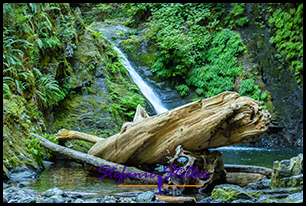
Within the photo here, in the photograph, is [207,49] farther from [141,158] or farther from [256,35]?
[141,158]

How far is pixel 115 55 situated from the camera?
11828 mm

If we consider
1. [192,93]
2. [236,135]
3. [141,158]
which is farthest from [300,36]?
[141,158]

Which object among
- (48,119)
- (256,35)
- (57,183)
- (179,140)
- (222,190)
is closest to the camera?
(222,190)

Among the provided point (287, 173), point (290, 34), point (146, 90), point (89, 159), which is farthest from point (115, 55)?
point (287, 173)

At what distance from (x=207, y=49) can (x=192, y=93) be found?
3376 millimetres

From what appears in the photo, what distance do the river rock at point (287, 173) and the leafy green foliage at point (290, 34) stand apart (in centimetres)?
1050

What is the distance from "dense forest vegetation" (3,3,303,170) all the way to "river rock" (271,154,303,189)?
13.8 ft

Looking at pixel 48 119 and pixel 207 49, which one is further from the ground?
pixel 207 49

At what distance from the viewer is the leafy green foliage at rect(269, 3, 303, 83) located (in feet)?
39.2

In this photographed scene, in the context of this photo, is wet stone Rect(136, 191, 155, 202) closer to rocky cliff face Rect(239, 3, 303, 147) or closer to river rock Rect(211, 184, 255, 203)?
river rock Rect(211, 184, 255, 203)

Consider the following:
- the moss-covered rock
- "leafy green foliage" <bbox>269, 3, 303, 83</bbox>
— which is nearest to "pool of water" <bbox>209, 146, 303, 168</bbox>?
the moss-covered rock

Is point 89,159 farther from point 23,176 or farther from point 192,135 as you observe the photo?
point 192,135

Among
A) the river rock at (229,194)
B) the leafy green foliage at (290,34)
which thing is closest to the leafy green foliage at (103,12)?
the leafy green foliage at (290,34)

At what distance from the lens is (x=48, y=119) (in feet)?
23.2
